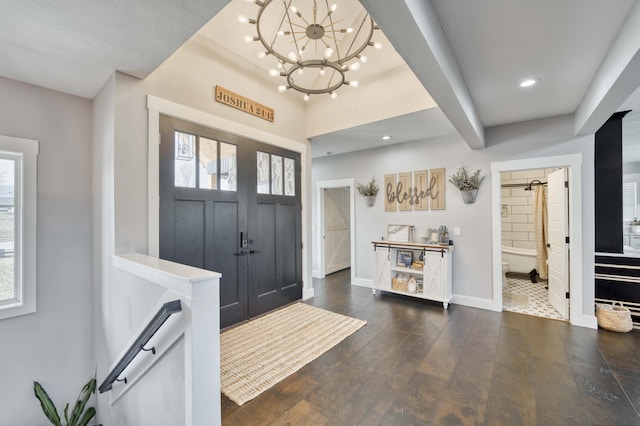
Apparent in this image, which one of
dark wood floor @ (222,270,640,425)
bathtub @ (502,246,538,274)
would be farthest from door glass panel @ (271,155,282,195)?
bathtub @ (502,246,538,274)

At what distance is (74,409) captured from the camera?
2.60 metres

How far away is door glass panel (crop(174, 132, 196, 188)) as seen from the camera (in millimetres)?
2947

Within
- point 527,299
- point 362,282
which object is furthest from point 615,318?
point 362,282

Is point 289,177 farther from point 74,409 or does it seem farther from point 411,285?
point 74,409

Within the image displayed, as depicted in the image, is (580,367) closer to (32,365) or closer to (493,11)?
(493,11)

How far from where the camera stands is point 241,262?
3533mm

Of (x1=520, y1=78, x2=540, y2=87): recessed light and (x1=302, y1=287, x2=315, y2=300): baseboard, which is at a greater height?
(x1=520, y1=78, x2=540, y2=87): recessed light

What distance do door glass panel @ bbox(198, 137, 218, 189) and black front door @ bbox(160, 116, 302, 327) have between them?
0.01 metres

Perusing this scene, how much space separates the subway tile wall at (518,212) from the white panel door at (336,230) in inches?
144

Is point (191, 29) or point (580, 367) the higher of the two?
point (191, 29)

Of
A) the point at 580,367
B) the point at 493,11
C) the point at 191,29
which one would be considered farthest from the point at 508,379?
the point at 191,29

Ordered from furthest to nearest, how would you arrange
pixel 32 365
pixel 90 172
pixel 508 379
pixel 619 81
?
pixel 90 172 < pixel 32 365 < pixel 508 379 < pixel 619 81

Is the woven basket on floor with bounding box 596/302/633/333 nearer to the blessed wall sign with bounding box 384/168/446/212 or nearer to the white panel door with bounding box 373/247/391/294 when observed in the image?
the blessed wall sign with bounding box 384/168/446/212

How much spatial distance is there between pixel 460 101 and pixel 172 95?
2.84 meters
